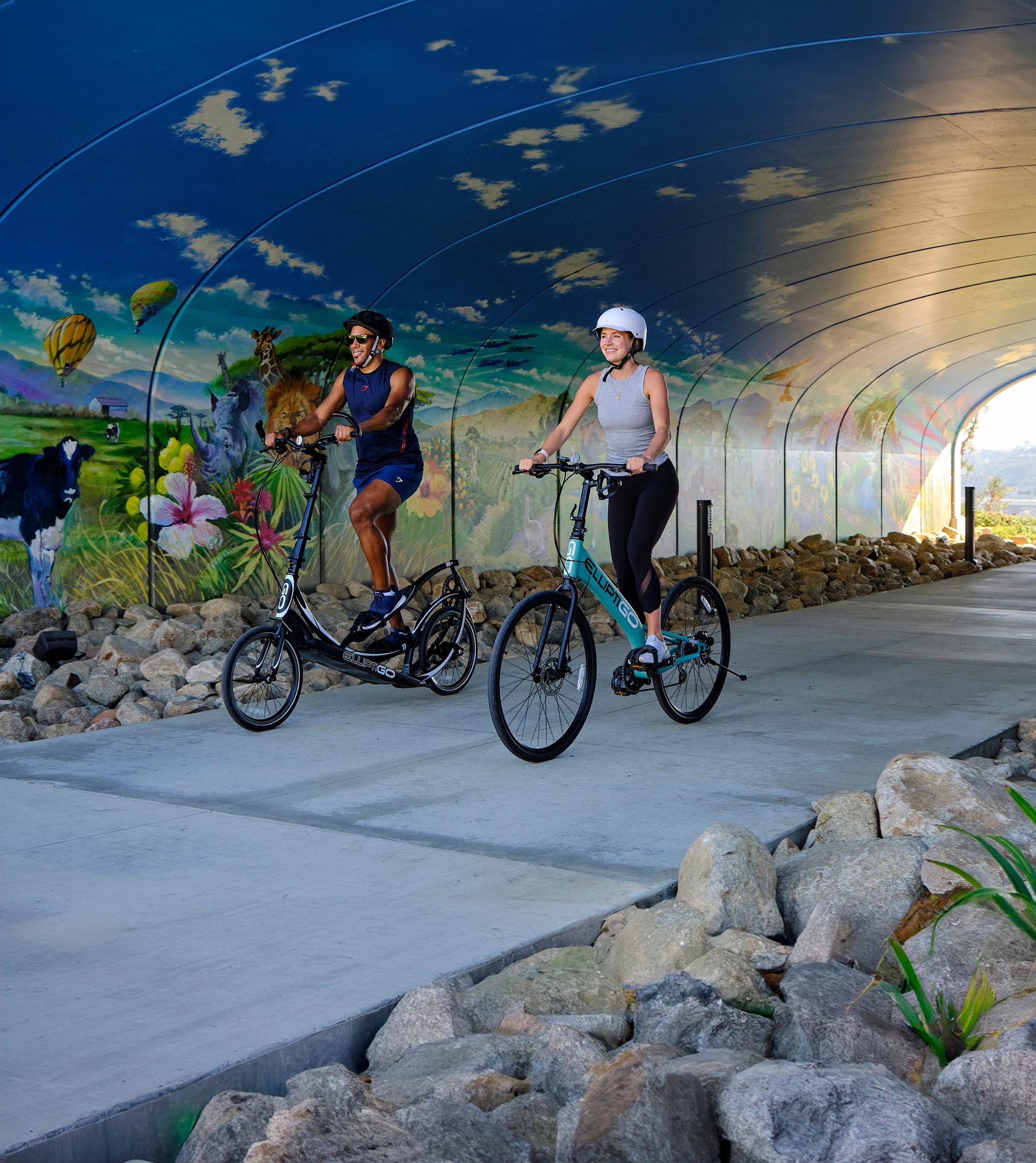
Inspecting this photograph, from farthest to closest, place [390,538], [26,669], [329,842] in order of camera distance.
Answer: [26,669] → [390,538] → [329,842]

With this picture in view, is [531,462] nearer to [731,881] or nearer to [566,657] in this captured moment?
[566,657]

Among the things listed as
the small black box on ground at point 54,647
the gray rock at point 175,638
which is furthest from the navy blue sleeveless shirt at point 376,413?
the small black box on ground at point 54,647

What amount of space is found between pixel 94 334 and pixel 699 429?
9.62 m

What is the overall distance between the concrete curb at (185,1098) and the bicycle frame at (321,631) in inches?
118

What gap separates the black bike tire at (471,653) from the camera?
6.48 meters

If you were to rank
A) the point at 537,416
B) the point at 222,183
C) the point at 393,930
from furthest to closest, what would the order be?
the point at 537,416
the point at 222,183
the point at 393,930

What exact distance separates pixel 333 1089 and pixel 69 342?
7.59 m

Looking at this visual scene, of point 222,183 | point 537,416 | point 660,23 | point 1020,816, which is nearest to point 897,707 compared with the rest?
point 1020,816

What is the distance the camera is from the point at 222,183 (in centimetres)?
831

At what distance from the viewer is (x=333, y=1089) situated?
7.55ft

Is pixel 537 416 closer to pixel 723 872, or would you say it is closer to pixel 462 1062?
pixel 723 872

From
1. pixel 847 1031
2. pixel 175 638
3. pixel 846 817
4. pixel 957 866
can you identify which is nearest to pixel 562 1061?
pixel 847 1031

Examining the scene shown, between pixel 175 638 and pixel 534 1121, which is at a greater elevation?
pixel 175 638

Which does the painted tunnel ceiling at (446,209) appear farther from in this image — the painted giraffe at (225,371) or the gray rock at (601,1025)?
the gray rock at (601,1025)
